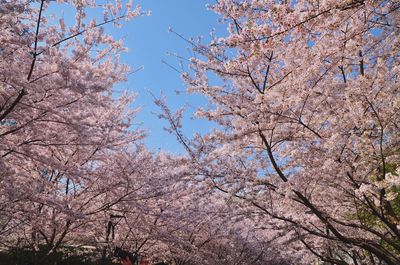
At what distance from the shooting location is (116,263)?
16.9m

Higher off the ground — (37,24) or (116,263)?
(37,24)

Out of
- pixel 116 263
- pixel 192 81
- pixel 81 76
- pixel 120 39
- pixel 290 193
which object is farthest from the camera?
pixel 116 263

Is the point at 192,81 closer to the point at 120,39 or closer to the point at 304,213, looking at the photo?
the point at 120,39

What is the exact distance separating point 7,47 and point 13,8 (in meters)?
0.59

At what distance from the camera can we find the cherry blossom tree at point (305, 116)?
4.89m

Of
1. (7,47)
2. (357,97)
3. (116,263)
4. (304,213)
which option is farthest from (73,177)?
(116,263)

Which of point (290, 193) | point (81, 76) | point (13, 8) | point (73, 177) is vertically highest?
point (13, 8)

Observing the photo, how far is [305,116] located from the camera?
21.2 ft

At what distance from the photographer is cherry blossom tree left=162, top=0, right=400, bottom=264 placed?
16.0 feet

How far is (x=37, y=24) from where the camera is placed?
5.75m

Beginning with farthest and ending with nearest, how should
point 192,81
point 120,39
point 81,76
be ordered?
point 120,39 < point 192,81 < point 81,76

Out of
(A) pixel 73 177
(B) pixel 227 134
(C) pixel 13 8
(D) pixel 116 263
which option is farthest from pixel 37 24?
(D) pixel 116 263

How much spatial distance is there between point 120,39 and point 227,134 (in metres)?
3.37

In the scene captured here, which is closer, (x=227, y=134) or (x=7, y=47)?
(x=7, y=47)
